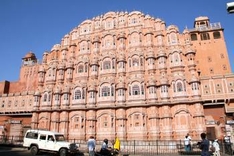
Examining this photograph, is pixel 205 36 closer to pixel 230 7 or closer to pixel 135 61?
pixel 135 61

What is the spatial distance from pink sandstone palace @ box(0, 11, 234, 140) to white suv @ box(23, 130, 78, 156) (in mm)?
11202

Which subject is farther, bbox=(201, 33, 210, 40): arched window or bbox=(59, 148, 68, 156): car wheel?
bbox=(201, 33, 210, 40): arched window

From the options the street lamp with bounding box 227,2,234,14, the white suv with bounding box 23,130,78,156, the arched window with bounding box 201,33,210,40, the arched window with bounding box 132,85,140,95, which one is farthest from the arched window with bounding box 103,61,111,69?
the street lamp with bounding box 227,2,234,14

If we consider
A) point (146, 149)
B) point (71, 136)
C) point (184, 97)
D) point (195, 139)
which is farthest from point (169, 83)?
point (71, 136)

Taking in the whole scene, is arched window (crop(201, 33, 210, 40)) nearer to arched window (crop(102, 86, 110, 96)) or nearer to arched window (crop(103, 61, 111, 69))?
arched window (crop(103, 61, 111, 69))

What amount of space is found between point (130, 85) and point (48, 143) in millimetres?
15343

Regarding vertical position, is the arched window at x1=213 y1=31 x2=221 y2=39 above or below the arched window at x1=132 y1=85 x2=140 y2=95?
above

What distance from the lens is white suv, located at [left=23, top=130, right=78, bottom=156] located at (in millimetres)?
17781

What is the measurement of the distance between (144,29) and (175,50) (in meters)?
6.45

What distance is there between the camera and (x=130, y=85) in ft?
100

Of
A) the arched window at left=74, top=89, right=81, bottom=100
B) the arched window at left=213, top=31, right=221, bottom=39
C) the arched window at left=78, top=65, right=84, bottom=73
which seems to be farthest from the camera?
the arched window at left=213, top=31, right=221, bottom=39

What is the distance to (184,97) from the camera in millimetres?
27969

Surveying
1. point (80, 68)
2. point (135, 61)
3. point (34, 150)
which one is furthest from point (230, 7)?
point (80, 68)

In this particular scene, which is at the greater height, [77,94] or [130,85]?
[130,85]
